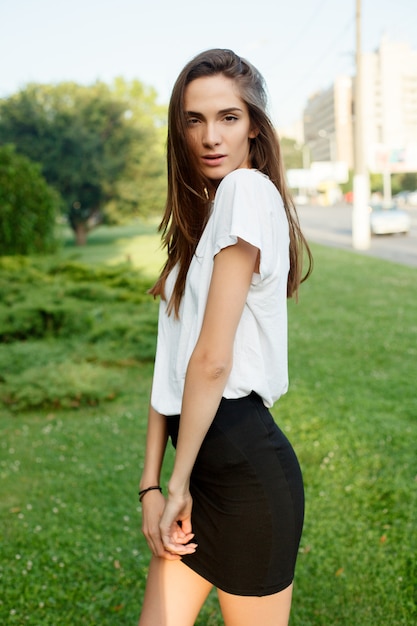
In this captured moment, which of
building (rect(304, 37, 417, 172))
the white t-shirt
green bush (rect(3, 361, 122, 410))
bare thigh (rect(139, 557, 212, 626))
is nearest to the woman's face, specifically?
the white t-shirt

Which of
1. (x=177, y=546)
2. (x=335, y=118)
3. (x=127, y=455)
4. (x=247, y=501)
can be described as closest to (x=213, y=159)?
(x=247, y=501)

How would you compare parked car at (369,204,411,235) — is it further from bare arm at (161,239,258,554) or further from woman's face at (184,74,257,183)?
bare arm at (161,239,258,554)

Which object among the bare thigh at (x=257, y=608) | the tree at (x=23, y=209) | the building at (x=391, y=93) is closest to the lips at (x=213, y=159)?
the bare thigh at (x=257, y=608)

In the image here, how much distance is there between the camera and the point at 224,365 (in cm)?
140

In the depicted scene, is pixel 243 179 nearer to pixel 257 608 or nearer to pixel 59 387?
pixel 257 608

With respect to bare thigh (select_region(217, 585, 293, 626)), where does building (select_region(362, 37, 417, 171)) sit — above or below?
above

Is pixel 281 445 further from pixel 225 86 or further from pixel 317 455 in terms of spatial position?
pixel 317 455

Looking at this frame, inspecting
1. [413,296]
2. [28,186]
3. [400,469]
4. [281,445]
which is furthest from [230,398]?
[28,186]

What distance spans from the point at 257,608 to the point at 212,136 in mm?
1055

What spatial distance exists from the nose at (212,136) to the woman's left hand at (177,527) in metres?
0.79

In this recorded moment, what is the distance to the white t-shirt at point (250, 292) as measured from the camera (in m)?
1.42

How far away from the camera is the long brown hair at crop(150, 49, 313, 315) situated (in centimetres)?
158

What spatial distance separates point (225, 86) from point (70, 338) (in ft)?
22.0

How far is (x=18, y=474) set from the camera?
4.50m
